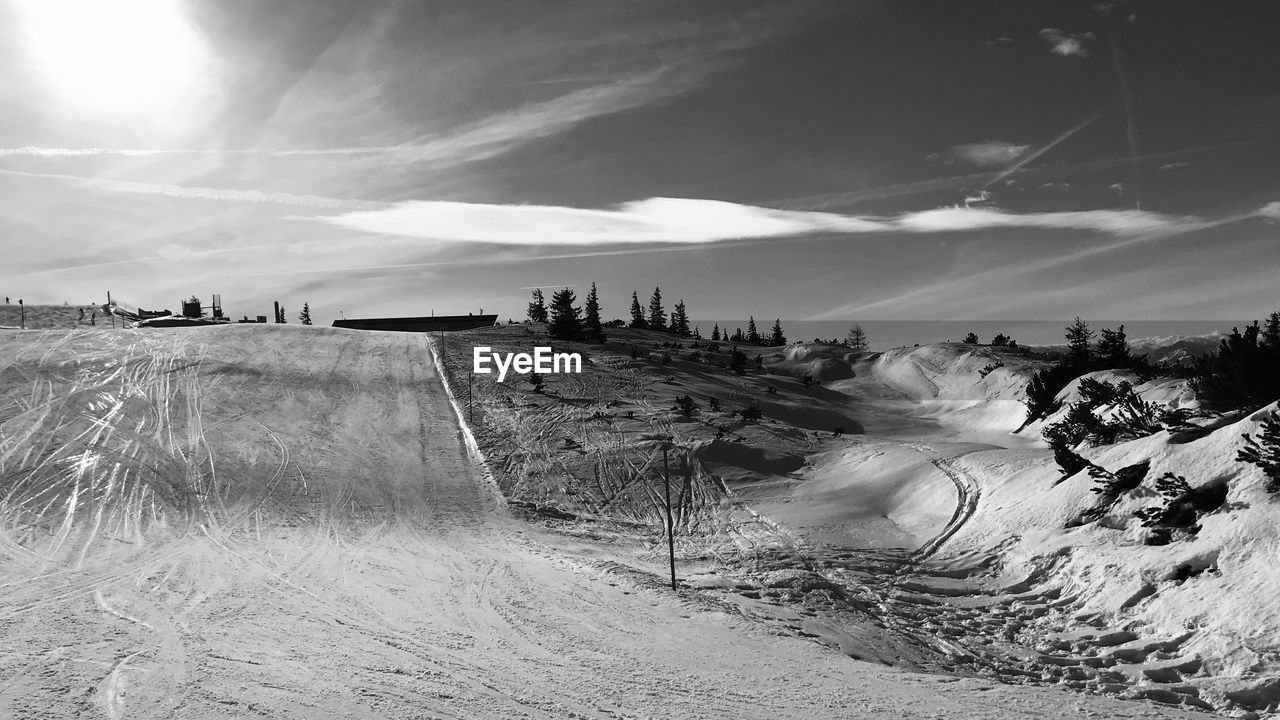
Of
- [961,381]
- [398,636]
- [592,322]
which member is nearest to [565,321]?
[592,322]

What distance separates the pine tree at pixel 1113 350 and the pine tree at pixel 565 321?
1249 inches

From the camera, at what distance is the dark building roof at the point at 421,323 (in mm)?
68750

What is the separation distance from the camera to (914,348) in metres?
53.7

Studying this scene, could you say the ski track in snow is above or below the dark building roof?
below

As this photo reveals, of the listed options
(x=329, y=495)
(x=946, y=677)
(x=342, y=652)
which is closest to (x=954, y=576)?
(x=946, y=677)

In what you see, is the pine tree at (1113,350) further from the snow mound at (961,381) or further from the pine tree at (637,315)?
the pine tree at (637,315)

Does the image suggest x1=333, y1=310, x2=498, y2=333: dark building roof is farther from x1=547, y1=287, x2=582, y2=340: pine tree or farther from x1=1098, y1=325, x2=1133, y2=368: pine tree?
x1=1098, y1=325, x2=1133, y2=368: pine tree

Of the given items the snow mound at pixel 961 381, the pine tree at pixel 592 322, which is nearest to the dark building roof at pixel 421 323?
the pine tree at pixel 592 322

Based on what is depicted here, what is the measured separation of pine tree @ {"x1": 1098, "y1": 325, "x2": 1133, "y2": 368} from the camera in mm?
28812

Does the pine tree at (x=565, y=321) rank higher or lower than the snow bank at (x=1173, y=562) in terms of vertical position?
higher

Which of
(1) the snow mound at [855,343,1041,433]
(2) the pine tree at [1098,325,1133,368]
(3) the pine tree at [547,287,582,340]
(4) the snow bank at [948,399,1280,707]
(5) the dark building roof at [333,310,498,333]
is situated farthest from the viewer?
(5) the dark building roof at [333,310,498,333]

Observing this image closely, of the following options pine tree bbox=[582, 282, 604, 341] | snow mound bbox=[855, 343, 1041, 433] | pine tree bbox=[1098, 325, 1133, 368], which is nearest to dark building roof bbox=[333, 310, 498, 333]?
pine tree bbox=[582, 282, 604, 341]

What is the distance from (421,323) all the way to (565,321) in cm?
2816

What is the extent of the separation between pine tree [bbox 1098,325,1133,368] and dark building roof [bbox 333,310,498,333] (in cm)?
5080
